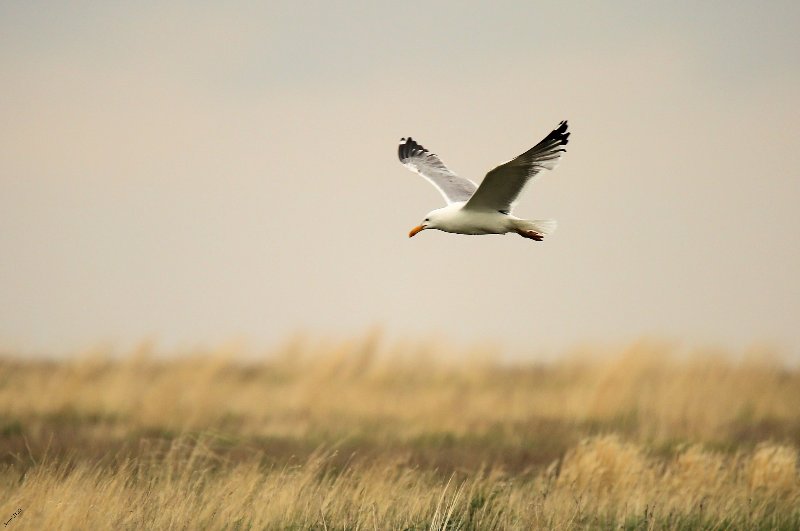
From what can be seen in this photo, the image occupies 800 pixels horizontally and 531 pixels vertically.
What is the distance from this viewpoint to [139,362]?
758 inches

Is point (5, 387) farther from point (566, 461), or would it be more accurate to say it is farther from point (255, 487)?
point (566, 461)

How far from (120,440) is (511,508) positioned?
6581 mm

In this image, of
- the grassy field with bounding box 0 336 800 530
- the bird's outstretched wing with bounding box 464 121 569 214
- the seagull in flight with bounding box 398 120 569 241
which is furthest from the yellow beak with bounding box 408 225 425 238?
the grassy field with bounding box 0 336 800 530

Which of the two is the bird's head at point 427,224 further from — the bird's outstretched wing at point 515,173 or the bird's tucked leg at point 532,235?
the bird's tucked leg at point 532,235

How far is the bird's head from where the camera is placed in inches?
411

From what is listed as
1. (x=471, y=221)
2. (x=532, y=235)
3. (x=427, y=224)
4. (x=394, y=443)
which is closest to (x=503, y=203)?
(x=471, y=221)

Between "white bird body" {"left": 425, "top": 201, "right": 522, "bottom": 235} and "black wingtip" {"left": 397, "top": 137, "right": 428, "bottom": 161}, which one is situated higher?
"black wingtip" {"left": 397, "top": 137, "right": 428, "bottom": 161}

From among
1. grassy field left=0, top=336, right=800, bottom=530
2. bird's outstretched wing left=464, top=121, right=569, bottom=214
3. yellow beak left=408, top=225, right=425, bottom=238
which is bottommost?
grassy field left=0, top=336, right=800, bottom=530

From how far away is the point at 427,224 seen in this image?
1055cm

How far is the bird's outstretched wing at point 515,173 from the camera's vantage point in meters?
9.17

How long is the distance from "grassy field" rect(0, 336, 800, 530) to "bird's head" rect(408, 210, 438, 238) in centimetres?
242

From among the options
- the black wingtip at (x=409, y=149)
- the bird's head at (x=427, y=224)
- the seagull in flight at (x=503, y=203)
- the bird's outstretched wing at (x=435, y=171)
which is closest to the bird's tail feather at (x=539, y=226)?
the seagull in flight at (x=503, y=203)

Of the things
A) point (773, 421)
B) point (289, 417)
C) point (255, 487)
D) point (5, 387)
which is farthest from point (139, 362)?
point (773, 421)

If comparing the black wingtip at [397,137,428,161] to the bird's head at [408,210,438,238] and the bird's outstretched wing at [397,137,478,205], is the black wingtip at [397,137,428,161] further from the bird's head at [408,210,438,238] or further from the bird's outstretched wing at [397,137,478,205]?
the bird's head at [408,210,438,238]
